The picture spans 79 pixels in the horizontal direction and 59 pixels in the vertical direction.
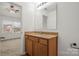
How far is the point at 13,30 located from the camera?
140 centimetres

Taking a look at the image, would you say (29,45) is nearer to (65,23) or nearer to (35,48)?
(35,48)

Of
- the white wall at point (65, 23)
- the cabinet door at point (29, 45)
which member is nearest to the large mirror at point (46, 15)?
the white wall at point (65, 23)

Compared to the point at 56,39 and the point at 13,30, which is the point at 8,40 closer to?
the point at 13,30

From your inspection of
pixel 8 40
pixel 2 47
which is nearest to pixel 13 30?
pixel 8 40

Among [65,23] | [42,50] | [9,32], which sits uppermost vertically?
[65,23]

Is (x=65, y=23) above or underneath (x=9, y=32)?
above

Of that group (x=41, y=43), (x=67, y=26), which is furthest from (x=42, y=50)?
(x=67, y=26)

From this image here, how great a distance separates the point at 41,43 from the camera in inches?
54.0

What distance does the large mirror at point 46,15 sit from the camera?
4.52ft

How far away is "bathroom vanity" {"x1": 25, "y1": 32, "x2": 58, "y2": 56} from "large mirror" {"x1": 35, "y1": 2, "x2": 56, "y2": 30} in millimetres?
96

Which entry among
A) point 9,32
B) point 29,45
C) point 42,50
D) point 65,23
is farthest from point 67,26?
point 9,32

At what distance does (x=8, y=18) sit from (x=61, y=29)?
25.5 inches

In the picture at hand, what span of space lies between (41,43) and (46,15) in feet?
1.12

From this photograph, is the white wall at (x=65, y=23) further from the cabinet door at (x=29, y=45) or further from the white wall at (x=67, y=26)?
the cabinet door at (x=29, y=45)
